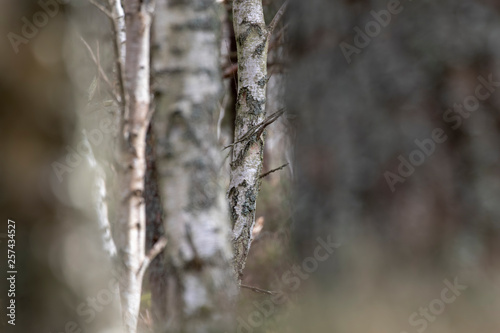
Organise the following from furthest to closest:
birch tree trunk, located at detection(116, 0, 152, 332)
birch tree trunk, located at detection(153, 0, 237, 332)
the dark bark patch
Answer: the dark bark patch, birch tree trunk, located at detection(116, 0, 152, 332), birch tree trunk, located at detection(153, 0, 237, 332)

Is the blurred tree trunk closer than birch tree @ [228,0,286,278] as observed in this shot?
Yes

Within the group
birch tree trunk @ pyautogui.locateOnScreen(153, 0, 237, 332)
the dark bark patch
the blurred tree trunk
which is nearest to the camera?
the blurred tree trunk

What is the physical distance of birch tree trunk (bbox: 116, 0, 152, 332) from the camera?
8.00ft

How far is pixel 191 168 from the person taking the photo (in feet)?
6.39

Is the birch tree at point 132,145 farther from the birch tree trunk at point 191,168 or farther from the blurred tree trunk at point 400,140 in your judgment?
the blurred tree trunk at point 400,140

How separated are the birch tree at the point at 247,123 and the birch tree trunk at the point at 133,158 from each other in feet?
2.03

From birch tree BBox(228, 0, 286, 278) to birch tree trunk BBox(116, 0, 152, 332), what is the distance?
0.62m

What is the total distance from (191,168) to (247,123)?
1537mm

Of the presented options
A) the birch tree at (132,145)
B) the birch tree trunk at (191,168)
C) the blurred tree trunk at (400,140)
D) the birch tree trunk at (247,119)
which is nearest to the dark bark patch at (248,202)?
the birch tree trunk at (247,119)

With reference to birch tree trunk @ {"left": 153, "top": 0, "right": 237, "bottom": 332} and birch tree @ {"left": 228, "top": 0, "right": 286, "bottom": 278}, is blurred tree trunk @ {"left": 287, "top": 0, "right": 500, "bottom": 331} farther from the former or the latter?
birch tree @ {"left": 228, "top": 0, "right": 286, "bottom": 278}

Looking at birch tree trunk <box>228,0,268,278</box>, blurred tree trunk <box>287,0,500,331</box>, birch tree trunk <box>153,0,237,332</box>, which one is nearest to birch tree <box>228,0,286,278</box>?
birch tree trunk <box>228,0,268,278</box>

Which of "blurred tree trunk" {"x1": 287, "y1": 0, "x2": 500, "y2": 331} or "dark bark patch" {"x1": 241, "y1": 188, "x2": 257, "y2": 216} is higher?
"dark bark patch" {"x1": 241, "y1": 188, "x2": 257, "y2": 216}

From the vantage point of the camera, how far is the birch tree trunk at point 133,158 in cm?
244

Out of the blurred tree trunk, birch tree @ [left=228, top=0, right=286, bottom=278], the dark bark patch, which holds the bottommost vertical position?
the blurred tree trunk
